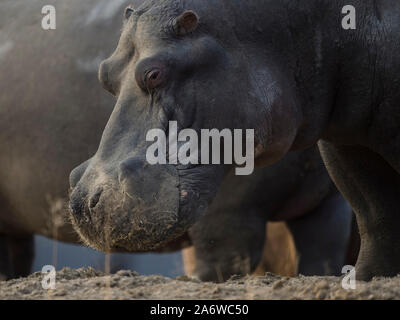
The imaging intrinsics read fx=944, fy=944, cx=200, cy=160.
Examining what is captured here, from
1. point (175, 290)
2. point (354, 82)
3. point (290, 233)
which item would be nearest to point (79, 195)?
point (175, 290)

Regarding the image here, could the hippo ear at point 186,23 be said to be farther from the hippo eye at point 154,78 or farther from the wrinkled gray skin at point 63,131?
the wrinkled gray skin at point 63,131

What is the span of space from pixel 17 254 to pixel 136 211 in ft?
12.8

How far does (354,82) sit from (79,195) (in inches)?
52.0

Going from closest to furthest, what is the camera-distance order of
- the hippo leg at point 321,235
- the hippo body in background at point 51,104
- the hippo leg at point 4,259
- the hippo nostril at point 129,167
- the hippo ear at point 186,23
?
the hippo nostril at point 129,167, the hippo ear at point 186,23, the hippo body in background at point 51,104, the hippo leg at point 321,235, the hippo leg at point 4,259

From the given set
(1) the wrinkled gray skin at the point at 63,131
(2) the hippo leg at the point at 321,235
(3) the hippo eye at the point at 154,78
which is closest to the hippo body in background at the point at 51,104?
(1) the wrinkled gray skin at the point at 63,131

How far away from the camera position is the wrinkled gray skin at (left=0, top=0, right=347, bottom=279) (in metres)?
5.89

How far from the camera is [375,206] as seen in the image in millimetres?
4422

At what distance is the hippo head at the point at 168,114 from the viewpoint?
3402 millimetres

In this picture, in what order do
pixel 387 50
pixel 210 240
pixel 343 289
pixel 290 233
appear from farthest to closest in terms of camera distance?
pixel 290 233 < pixel 210 240 < pixel 387 50 < pixel 343 289

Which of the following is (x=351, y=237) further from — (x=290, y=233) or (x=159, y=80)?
(x=159, y=80)

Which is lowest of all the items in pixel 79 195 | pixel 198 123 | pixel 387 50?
pixel 79 195

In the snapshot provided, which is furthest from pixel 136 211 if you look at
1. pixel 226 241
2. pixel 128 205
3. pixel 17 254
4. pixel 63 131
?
pixel 17 254

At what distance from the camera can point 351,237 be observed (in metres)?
6.65

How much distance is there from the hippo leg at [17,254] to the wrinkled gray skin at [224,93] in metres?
3.27
